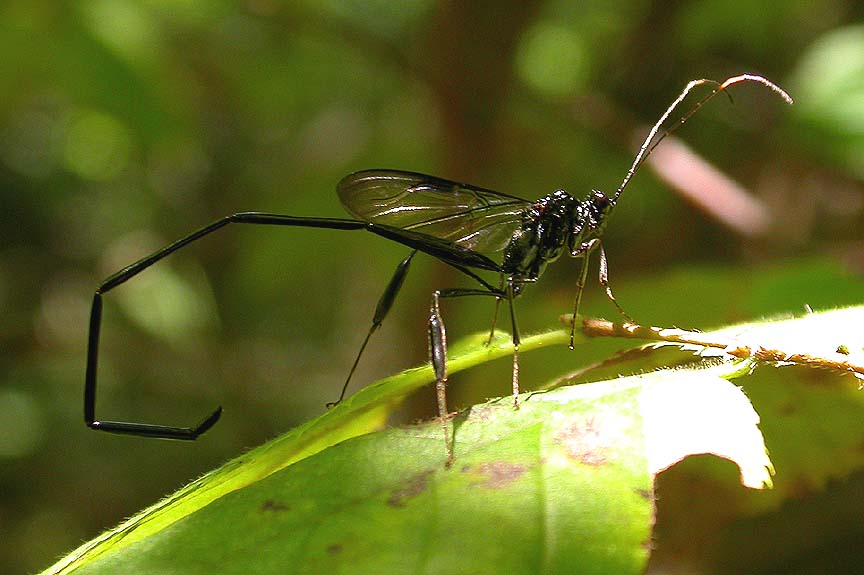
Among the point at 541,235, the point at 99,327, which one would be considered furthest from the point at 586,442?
the point at 99,327

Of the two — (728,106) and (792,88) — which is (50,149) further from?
(792,88)

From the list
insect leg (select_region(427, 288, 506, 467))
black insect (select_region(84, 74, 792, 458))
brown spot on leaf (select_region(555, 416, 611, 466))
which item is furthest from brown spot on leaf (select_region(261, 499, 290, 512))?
black insect (select_region(84, 74, 792, 458))

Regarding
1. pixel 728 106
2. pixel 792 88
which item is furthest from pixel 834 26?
pixel 792 88

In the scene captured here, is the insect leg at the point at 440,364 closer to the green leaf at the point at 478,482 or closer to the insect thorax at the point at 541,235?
the green leaf at the point at 478,482

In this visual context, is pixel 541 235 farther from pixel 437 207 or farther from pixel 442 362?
pixel 442 362

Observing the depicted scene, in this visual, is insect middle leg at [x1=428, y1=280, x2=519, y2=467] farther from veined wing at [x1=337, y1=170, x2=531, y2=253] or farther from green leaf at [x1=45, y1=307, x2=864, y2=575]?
veined wing at [x1=337, y1=170, x2=531, y2=253]

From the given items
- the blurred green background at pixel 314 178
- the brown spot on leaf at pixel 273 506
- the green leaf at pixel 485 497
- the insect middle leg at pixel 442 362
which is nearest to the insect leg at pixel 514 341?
the insect middle leg at pixel 442 362
